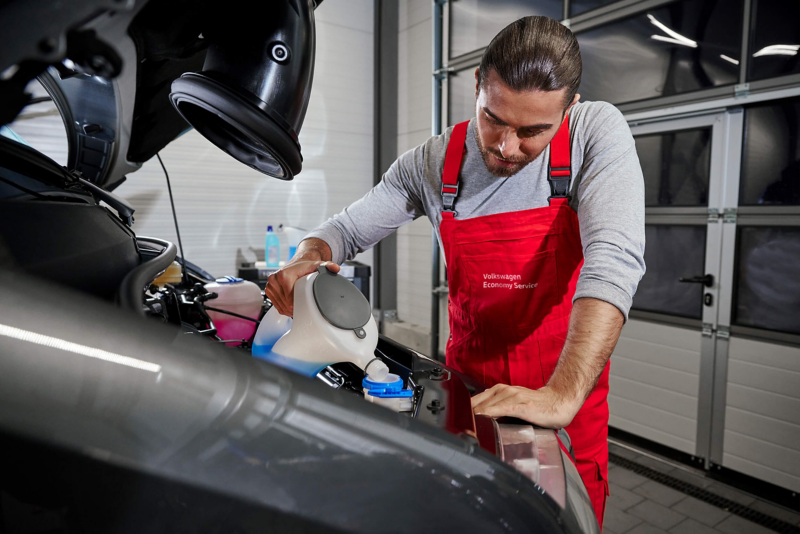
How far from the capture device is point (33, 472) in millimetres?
418

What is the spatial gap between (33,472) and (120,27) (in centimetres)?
45

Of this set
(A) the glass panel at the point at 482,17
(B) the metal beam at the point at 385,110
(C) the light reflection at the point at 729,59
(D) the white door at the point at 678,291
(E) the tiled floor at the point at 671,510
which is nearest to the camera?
(E) the tiled floor at the point at 671,510

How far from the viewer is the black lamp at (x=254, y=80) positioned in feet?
3.07

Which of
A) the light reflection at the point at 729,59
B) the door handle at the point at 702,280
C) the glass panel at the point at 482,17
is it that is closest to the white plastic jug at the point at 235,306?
the door handle at the point at 702,280

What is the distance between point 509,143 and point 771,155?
83.4 inches

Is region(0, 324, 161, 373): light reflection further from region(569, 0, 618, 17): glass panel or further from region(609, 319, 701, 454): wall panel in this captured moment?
region(569, 0, 618, 17): glass panel

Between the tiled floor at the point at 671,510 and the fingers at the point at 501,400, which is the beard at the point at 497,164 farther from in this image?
the tiled floor at the point at 671,510

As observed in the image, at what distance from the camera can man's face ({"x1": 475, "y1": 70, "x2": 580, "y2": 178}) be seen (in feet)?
3.89

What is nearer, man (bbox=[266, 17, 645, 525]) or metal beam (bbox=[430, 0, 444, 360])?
man (bbox=[266, 17, 645, 525])

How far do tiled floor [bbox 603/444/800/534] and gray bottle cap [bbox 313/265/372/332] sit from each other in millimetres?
2114

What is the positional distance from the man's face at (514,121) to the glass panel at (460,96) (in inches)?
120

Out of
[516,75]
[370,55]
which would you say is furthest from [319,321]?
[370,55]

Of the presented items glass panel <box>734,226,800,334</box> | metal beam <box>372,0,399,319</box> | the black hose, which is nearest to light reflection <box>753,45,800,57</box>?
glass panel <box>734,226,800,334</box>

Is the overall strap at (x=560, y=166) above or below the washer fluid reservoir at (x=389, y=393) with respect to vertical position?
above
